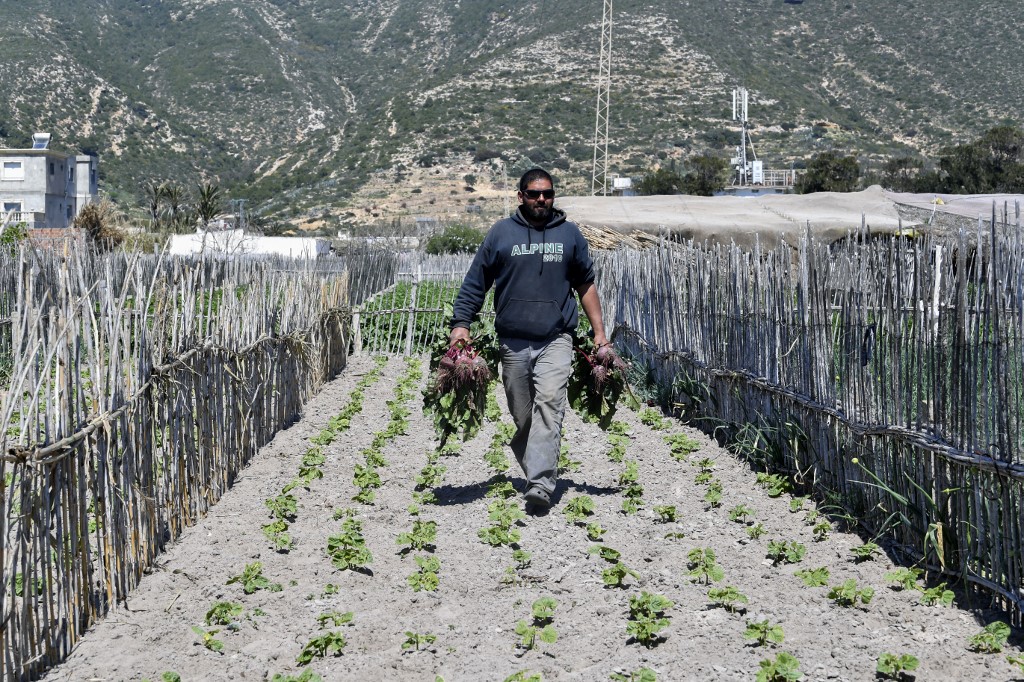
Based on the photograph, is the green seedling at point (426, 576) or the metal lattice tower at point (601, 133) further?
the metal lattice tower at point (601, 133)

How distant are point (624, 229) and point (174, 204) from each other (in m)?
40.2

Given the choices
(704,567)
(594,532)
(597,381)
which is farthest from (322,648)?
(597,381)

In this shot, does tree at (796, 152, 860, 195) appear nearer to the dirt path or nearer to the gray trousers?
the dirt path

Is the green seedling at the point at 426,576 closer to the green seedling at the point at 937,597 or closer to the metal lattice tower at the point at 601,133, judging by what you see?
the green seedling at the point at 937,597

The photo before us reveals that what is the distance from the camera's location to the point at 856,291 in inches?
243

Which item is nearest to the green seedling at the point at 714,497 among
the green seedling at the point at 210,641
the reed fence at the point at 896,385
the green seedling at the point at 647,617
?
the reed fence at the point at 896,385

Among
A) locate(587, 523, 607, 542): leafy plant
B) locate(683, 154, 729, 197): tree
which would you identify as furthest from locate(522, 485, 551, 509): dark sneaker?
locate(683, 154, 729, 197): tree

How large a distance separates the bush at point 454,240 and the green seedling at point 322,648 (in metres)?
34.2

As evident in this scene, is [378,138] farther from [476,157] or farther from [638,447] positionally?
[638,447]

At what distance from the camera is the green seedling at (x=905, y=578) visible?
506 cm

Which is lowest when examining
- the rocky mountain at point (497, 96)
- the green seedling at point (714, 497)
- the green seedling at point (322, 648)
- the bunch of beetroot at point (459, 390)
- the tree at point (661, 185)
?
the green seedling at point (322, 648)

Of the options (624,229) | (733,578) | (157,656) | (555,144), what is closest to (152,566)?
(157,656)

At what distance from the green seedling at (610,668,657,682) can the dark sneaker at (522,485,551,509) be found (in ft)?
7.64

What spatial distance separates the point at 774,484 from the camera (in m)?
7.18
